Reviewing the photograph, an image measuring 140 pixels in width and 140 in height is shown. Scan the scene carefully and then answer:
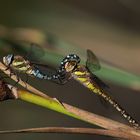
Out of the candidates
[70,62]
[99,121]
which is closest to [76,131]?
[99,121]

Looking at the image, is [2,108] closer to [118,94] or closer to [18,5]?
[18,5]

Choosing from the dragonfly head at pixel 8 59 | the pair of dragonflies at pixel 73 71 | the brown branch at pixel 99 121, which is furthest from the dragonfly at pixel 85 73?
the brown branch at pixel 99 121

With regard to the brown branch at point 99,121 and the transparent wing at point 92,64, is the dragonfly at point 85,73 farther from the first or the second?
the brown branch at point 99,121

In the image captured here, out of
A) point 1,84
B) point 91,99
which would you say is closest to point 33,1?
point 91,99

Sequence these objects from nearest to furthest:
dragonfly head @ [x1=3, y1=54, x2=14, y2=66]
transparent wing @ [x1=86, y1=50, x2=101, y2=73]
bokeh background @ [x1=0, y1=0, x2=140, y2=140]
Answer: dragonfly head @ [x1=3, y1=54, x2=14, y2=66]
transparent wing @ [x1=86, y1=50, x2=101, y2=73]
bokeh background @ [x1=0, y1=0, x2=140, y2=140]

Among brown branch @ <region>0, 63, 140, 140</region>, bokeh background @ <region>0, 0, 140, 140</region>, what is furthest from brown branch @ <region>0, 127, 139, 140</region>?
bokeh background @ <region>0, 0, 140, 140</region>

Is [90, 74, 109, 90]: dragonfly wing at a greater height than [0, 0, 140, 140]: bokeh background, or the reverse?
[0, 0, 140, 140]: bokeh background

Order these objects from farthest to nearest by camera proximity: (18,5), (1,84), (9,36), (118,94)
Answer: (118,94)
(18,5)
(9,36)
(1,84)

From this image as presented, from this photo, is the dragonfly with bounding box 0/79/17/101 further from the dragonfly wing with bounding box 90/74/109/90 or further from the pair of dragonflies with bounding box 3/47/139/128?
the dragonfly wing with bounding box 90/74/109/90

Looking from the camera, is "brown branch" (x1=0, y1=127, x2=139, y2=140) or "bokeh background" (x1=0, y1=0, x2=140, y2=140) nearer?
"brown branch" (x1=0, y1=127, x2=139, y2=140)

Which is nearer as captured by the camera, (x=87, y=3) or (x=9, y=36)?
(x=9, y=36)
